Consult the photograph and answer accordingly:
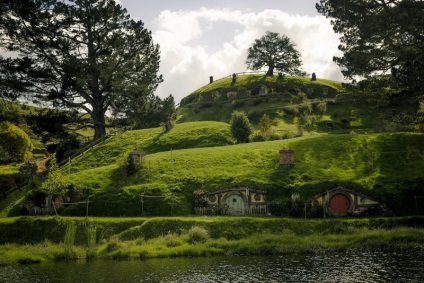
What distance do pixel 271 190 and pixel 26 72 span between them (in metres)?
41.3

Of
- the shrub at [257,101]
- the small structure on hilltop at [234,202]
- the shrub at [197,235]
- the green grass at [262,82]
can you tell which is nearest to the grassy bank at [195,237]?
the shrub at [197,235]

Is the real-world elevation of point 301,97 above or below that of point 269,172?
above

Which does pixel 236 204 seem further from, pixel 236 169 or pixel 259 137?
pixel 259 137

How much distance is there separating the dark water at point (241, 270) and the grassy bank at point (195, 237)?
6.38 ft

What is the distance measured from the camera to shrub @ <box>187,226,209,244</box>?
3825 cm

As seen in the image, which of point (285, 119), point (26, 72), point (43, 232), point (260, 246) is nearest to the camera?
point (260, 246)

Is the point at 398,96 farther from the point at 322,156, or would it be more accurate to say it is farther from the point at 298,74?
the point at 298,74

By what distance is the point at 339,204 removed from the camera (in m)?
44.2

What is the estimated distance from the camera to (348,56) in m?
52.9

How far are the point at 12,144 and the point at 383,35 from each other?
55163 millimetres

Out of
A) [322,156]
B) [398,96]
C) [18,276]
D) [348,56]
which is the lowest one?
[18,276]

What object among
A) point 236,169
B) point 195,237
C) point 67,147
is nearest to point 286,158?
point 236,169

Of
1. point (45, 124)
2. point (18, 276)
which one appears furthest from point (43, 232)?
point (45, 124)

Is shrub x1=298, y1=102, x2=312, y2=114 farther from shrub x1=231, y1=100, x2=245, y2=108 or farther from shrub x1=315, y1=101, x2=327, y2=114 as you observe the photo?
shrub x1=231, y1=100, x2=245, y2=108
